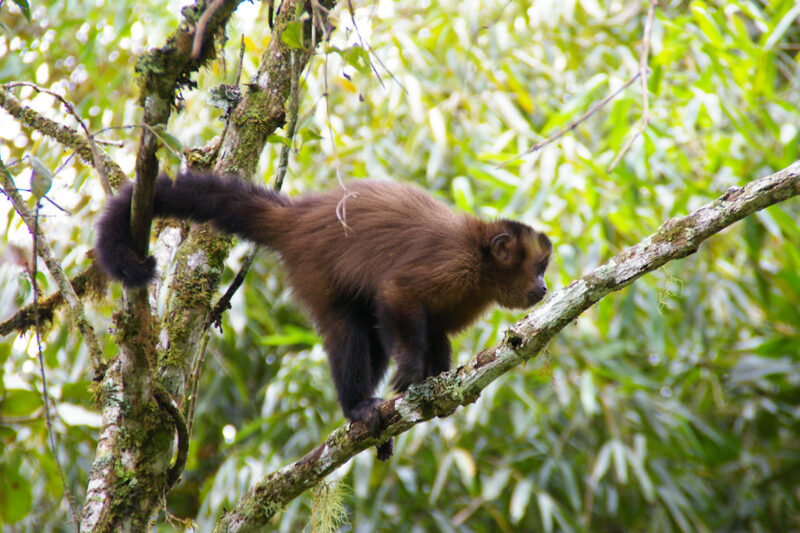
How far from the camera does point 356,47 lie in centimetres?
304

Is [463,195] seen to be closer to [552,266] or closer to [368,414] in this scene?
[552,266]

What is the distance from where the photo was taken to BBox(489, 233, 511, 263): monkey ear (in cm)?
440

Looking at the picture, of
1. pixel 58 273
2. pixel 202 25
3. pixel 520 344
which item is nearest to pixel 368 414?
pixel 520 344

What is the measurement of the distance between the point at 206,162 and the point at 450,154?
141 inches

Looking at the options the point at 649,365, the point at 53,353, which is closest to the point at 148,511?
the point at 53,353

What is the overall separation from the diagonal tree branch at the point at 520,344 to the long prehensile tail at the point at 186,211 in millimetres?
1142

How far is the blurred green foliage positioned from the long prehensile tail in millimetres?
1832

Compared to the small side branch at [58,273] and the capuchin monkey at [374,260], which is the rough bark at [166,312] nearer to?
the small side branch at [58,273]

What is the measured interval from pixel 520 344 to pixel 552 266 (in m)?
3.48

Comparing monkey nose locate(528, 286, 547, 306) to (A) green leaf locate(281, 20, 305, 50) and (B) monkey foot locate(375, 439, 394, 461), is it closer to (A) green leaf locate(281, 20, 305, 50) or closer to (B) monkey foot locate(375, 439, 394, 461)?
(B) monkey foot locate(375, 439, 394, 461)

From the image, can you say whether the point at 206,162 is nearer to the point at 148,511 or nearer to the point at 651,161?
the point at 148,511

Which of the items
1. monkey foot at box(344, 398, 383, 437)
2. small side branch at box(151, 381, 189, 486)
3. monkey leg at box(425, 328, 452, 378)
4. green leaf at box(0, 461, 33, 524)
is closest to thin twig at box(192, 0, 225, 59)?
small side branch at box(151, 381, 189, 486)

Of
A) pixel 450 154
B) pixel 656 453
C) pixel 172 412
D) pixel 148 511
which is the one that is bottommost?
pixel 656 453

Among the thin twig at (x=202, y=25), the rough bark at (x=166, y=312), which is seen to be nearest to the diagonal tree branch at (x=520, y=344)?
the rough bark at (x=166, y=312)
